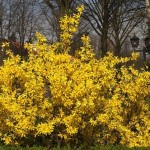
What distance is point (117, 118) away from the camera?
702 cm

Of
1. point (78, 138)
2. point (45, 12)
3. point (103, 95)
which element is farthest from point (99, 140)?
point (45, 12)

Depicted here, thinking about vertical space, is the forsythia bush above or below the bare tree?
below

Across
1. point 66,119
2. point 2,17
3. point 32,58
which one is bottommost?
point 66,119

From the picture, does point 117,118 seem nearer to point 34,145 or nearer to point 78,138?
point 78,138

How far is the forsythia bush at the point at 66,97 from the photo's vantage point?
632cm

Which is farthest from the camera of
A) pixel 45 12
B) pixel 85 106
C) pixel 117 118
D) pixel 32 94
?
pixel 45 12

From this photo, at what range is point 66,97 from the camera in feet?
21.1

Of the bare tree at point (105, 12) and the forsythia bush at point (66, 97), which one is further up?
the bare tree at point (105, 12)

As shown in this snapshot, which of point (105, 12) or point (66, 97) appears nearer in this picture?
point (66, 97)

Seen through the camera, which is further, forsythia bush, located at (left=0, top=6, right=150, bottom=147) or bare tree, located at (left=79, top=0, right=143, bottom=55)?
bare tree, located at (left=79, top=0, right=143, bottom=55)

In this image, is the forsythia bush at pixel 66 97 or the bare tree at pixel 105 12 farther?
the bare tree at pixel 105 12

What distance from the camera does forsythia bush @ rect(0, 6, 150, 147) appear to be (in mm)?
6316

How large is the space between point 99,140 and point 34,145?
113 cm

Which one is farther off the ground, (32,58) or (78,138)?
(32,58)
